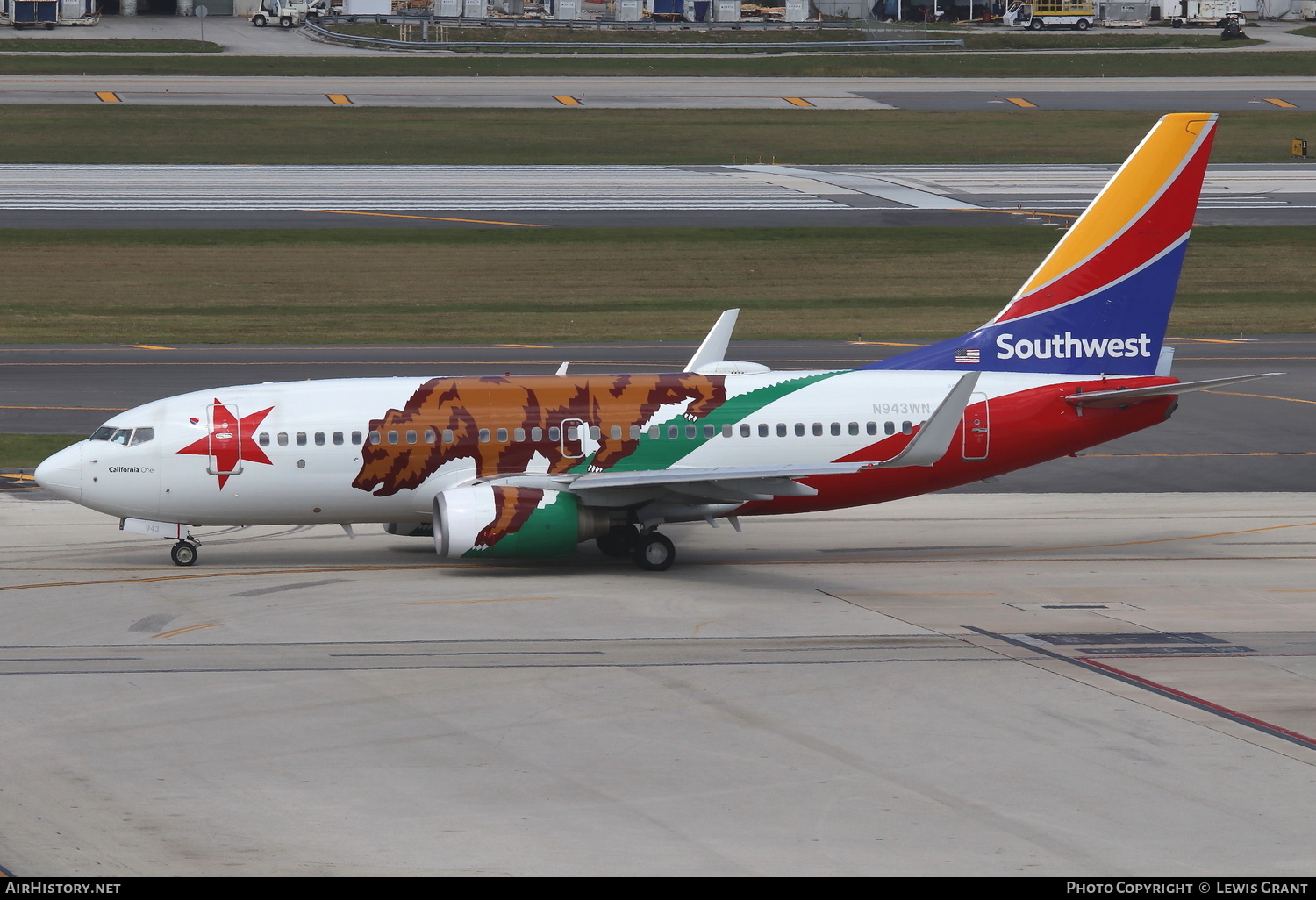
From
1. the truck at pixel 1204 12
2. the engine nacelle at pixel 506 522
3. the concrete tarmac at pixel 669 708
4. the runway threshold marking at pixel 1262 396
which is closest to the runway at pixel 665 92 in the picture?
the truck at pixel 1204 12

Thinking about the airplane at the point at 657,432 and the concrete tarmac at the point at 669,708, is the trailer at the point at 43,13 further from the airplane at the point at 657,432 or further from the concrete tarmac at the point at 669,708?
the airplane at the point at 657,432

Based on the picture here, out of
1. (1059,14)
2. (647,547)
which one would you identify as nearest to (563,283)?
(647,547)

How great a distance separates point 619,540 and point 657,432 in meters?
2.53

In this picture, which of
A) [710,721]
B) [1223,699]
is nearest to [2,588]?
[710,721]

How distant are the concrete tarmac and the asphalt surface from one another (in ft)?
25.1

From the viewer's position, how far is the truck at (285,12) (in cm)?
16062

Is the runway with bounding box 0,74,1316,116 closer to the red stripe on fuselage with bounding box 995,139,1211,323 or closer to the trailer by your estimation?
the trailer

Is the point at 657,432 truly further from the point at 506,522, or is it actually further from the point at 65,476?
the point at 65,476

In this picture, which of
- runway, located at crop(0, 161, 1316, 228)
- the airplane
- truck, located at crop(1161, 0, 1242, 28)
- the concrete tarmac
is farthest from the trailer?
the airplane

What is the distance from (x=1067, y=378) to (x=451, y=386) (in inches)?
554

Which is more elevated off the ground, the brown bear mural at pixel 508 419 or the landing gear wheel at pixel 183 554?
the brown bear mural at pixel 508 419

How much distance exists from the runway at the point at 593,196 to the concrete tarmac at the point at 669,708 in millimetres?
50323

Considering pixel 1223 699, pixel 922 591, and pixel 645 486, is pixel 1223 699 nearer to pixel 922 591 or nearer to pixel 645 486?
pixel 922 591

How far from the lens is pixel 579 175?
9969 centimetres
